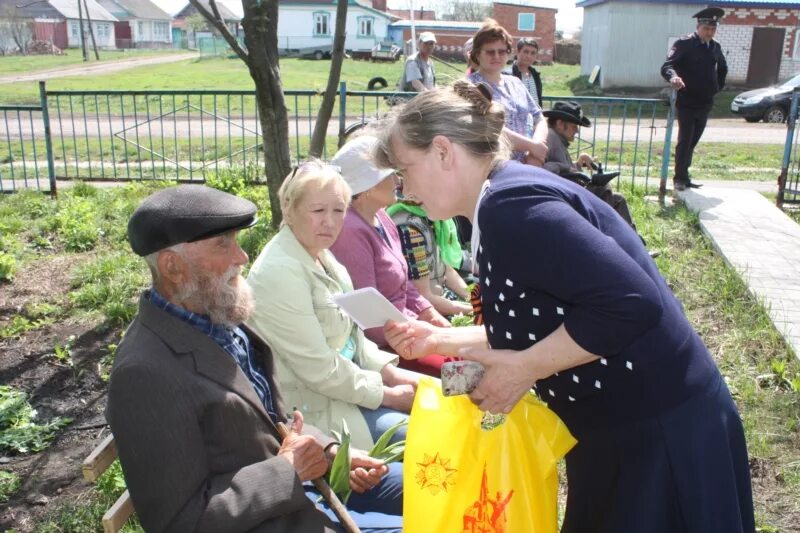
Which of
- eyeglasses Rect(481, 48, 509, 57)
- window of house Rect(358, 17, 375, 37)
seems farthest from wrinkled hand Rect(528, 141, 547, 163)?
window of house Rect(358, 17, 375, 37)

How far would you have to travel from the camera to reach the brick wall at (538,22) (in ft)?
140

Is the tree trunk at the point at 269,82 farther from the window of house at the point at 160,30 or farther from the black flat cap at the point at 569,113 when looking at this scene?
the window of house at the point at 160,30

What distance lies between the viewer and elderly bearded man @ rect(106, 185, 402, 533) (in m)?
1.89

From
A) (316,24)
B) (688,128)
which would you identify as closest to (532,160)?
(688,128)

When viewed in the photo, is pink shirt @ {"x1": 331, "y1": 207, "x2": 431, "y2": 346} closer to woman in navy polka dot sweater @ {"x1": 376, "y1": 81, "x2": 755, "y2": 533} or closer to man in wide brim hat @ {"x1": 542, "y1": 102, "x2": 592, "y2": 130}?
woman in navy polka dot sweater @ {"x1": 376, "y1": 81, "x2": 755, "y2": 533}

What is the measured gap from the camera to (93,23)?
7312 centimetres

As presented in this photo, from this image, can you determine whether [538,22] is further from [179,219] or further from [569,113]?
[179,219]

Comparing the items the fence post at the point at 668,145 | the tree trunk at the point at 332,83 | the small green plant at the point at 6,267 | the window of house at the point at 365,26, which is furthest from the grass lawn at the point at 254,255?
the window of house at the point at 365,26

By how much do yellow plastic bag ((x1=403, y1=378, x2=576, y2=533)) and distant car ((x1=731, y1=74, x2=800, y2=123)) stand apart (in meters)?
18.7

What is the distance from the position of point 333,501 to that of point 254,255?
3872 millimetres

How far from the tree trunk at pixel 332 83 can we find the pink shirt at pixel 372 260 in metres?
2.70

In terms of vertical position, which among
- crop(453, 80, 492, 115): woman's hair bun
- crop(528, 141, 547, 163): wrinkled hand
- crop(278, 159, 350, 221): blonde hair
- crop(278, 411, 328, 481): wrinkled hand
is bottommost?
crop(278, 411, 328, 481): wrinkled hand

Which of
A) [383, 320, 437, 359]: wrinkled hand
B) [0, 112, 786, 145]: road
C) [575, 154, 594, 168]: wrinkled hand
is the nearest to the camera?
[383, 320, 437, 359]: wrinkled hand

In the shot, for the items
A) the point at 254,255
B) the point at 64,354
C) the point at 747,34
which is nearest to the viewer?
the point at 64,354
